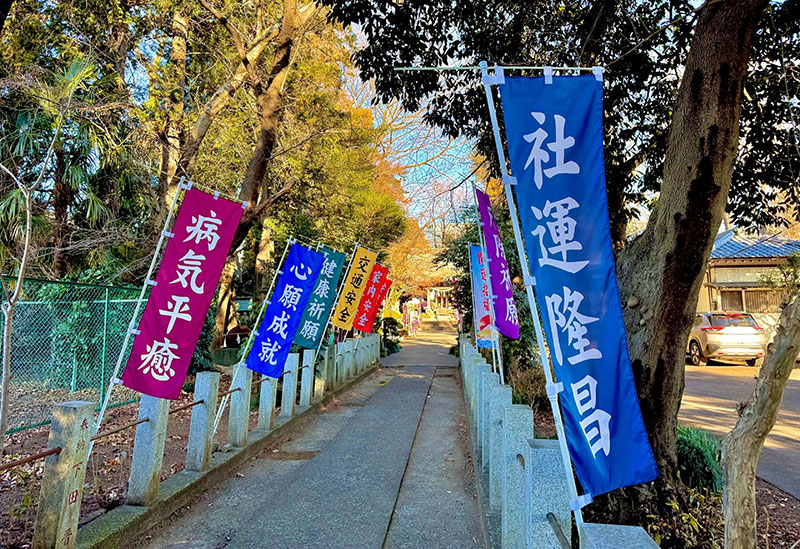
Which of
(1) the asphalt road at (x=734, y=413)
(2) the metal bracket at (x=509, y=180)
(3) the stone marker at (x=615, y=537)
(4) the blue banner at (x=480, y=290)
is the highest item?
(2) the metal bracket at (x=509, y=180)

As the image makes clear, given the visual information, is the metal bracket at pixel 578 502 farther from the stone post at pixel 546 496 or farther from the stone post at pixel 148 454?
the stone post at pixel 148 454

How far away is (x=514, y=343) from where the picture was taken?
10.6 meters

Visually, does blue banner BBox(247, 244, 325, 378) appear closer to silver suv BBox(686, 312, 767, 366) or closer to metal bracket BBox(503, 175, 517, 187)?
metal bracket BBox(503, 175, 517, 187)

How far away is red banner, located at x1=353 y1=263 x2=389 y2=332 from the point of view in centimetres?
1227

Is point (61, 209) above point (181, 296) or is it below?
above

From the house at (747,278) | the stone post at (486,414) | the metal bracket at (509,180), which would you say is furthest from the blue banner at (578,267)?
the house at (747,278)

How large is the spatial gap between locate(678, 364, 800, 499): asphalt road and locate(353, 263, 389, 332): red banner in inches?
286

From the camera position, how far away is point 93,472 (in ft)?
15.9

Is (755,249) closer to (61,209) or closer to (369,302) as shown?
(369,302)

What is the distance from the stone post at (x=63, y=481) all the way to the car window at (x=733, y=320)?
18075 millimetres

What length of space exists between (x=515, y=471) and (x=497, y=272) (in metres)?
3.90

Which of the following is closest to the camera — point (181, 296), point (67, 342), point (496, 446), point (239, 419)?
point (496, 446)

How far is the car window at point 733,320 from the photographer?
52.0 feet

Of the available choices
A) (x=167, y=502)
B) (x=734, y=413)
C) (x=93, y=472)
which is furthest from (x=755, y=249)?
(x=93, y=472)
